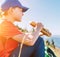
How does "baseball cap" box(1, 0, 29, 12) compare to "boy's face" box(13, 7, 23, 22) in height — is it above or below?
above

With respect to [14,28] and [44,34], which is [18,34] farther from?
[44,34]

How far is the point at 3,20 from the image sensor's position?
2.88 meters

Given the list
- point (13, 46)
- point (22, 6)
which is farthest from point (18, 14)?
point (13, 46)

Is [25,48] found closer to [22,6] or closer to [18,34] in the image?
[18,34]

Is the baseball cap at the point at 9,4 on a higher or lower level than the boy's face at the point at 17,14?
higher

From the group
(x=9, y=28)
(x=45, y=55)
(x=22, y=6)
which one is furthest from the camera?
(x=45, y=55)

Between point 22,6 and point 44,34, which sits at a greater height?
point 22,6

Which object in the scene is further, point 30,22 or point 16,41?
point 30,22

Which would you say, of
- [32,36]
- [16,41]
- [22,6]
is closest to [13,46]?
[16,41]

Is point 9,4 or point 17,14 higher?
point 9,4

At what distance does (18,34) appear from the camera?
9.43 ft

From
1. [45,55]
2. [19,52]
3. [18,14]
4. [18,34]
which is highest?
[18,14]

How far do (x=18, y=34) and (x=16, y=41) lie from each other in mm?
110

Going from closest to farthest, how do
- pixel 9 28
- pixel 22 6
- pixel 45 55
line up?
pixel 9 28, pixel 22 6, pixel 45 55
